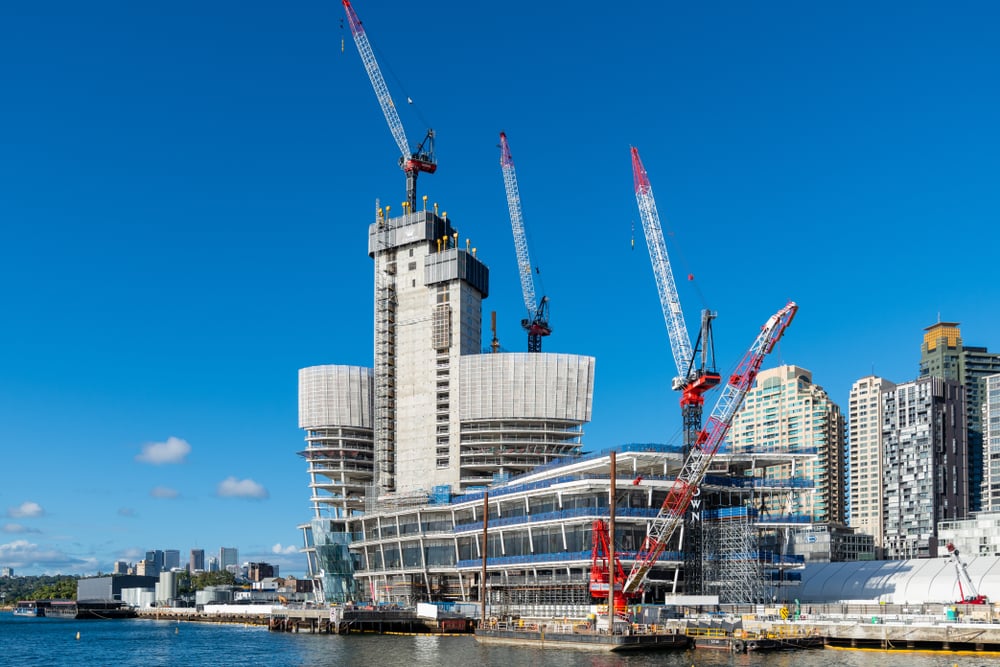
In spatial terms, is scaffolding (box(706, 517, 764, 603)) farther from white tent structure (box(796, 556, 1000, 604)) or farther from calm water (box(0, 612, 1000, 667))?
calm water (box(0, 612, 1000, 667))

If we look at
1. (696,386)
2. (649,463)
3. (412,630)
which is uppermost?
(696,386)

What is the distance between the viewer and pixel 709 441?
166m

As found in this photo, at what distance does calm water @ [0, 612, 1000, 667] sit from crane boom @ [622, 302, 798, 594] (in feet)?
93.6

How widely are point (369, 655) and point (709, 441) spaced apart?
60.4 m

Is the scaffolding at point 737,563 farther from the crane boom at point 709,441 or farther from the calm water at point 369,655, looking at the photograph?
the calm water at point 369,655

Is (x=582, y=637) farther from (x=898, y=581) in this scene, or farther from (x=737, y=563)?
(x=898, y=581)

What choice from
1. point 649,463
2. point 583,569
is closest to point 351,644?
point 583,569

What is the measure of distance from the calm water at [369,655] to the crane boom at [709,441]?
28536mm

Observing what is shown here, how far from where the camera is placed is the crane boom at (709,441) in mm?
165500

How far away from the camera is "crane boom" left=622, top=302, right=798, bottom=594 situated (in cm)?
16550

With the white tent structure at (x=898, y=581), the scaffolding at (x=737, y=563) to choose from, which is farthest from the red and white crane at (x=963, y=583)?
the scaffolding at (x=737, y=563)

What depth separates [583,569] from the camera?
18112cm

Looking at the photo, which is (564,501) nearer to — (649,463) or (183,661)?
(649,463)

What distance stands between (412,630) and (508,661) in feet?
208
